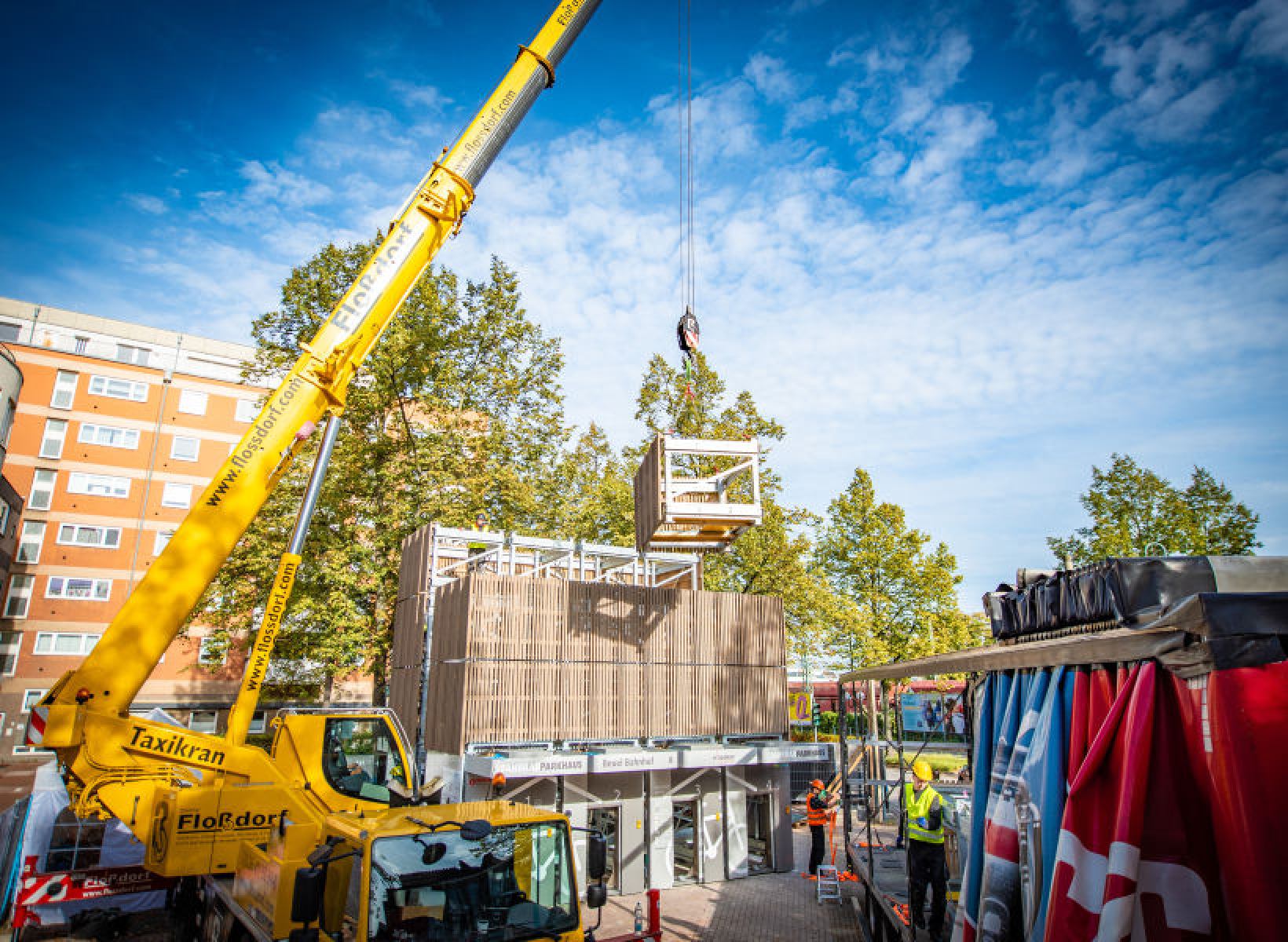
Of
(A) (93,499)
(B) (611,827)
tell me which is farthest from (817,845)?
(A) (93,499)

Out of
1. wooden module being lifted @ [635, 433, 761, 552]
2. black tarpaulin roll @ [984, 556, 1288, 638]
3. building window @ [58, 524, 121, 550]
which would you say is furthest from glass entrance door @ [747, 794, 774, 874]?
building window @ [58, 524, 121, 550]

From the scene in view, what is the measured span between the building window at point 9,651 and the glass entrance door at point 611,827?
34728 millimetres

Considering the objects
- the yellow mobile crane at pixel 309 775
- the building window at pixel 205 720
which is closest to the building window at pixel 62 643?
the building window at pixel 205 720

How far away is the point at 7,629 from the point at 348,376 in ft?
120

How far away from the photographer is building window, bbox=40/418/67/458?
36.9 meters

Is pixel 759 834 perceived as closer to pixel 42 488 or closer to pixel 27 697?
pixel 27 697

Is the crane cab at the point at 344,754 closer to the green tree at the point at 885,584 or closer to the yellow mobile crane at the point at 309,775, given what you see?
the yellow mobile crane at the point at 309,775

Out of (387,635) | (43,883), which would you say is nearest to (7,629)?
(387,635)

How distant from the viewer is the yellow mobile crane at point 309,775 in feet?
18.2

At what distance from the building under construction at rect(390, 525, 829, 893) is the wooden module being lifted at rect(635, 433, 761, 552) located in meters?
2.78

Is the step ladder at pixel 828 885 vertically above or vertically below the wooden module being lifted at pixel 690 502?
below

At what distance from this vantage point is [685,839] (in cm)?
1619

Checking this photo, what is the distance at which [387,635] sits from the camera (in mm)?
21266

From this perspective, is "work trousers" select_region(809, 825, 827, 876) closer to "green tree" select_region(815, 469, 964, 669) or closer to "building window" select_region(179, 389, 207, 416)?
"green tree" select_region(815, 469, 964, 669)
